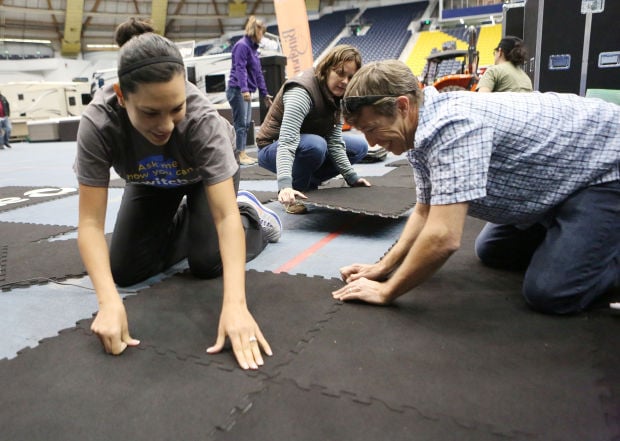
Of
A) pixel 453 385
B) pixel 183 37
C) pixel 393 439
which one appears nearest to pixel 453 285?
pixel 453 385

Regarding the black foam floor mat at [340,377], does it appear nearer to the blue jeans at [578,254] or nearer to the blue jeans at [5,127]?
the blue jeans at [578,254]

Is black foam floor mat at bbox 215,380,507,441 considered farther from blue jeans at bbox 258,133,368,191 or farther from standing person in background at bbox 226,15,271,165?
standing person in background at bbox 226,15,271,165

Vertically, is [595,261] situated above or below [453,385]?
above

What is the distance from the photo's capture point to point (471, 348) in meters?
1.45

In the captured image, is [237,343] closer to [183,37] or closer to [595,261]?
[595,261]

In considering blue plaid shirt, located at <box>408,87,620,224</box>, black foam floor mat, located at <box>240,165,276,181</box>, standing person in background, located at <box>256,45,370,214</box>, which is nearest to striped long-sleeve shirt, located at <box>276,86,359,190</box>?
standing person in background, located at <box>256,45,370,214</box>

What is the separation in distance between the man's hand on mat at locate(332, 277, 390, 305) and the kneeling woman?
459 mm

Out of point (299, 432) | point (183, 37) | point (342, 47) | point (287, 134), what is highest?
point (183, 37)

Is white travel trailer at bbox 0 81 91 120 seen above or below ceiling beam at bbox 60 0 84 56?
below

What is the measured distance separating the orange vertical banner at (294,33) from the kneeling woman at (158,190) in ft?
23.2

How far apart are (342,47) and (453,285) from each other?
154cm

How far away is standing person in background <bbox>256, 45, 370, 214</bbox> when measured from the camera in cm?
275

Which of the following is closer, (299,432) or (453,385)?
(299,432)

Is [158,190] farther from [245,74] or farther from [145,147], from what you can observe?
[245,74]
